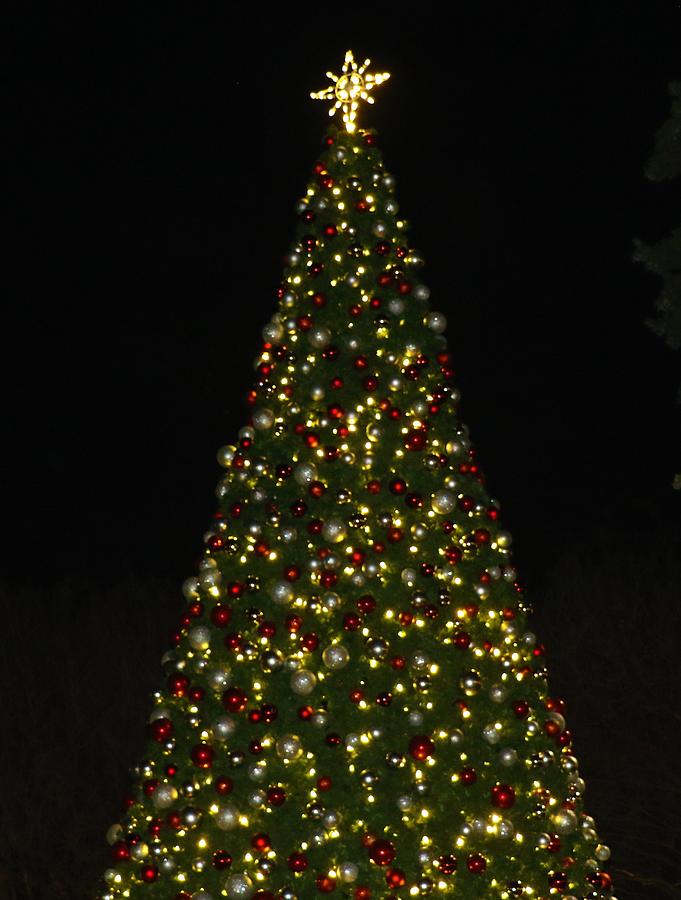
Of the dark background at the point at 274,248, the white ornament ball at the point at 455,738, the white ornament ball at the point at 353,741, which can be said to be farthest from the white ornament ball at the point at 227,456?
the dark background at the point at 274,248

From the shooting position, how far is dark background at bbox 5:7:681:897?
808 cm

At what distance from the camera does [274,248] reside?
8.38 meters

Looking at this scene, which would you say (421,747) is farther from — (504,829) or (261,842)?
(261,842)

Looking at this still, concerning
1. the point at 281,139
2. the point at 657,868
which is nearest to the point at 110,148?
the point at 281,139

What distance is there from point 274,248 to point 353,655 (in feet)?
18.4

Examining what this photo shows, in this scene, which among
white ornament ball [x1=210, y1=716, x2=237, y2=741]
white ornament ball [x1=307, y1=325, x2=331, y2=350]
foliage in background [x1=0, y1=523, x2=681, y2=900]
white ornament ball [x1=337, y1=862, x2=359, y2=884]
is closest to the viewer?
white ornament ball [x1=337, y1=862, x2=359, y2=884]

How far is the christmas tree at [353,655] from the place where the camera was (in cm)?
300

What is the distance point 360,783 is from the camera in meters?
2.98

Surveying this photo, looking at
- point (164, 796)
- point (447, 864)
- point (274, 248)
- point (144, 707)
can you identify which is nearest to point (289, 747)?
point (164, 796)

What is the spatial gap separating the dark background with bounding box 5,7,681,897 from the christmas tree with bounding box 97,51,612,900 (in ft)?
15.6

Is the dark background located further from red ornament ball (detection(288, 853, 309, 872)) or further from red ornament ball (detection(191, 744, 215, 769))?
red ornament ball (detection(288, 853, 309, 872))

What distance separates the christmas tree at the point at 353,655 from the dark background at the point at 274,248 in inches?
187

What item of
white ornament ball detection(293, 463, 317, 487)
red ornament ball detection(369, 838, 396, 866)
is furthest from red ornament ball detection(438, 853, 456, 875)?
white ornament ball detection(293, 463, 317, 487)

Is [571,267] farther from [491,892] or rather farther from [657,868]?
[491,892]
